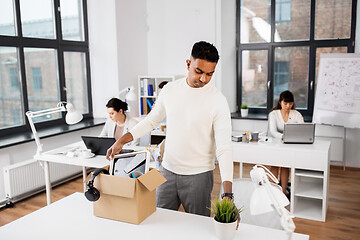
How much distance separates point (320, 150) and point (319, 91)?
1802 millimetres

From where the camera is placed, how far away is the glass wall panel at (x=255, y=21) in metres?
5.76

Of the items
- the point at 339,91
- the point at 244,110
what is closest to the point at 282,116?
the point at 339,91

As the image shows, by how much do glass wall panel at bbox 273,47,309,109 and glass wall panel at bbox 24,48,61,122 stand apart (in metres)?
3.60

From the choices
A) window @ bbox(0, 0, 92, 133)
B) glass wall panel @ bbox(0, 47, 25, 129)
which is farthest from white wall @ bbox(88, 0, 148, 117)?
glass wall panel @ bbox(0, 47, 25, 129)

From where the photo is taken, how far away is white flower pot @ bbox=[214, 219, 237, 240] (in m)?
1.58

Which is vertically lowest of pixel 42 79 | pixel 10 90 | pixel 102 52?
pixel 10 90

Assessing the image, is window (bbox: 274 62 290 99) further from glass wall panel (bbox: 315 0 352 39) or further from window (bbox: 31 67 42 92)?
window (bbox: 31 67 42 92)

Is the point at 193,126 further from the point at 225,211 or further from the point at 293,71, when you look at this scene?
the point at 293,71

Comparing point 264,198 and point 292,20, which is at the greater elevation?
point 292,20

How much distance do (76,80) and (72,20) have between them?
3.04ft

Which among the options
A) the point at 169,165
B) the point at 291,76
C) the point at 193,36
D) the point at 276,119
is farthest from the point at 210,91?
the point at 291,76

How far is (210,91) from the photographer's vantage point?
6.75ft

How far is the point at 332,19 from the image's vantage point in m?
5.37

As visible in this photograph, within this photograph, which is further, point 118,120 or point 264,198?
point 118,120
